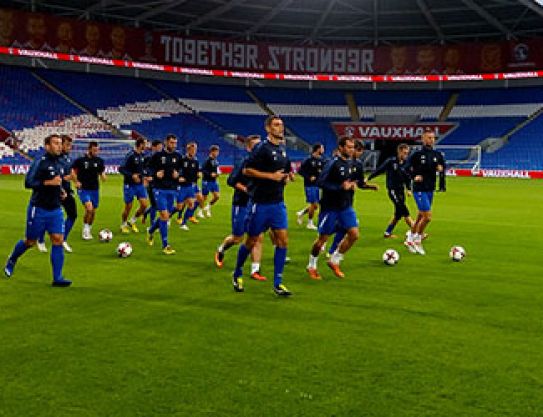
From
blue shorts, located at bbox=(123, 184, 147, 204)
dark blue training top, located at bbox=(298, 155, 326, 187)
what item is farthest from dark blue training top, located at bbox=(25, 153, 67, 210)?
dark blue training top, located at bbox=(298, 155, 326, 187)

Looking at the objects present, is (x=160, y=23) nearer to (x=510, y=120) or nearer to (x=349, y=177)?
(x=510, y=120)

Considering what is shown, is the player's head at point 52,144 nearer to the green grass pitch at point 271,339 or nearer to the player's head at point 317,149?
the green grass pitch at point 271,339

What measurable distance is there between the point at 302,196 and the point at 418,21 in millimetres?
30377

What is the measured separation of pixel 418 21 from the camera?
5397cm

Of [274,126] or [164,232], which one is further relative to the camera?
[164,232]

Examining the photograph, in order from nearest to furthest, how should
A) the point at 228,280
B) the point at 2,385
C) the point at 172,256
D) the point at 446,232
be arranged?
the point at 2,385, the point at 228,280, the point at 172,256, the point at 446,232

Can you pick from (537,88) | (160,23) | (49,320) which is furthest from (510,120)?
(49,320)

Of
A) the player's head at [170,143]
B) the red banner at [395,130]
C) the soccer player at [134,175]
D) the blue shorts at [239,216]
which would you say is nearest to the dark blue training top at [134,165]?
the soccer player at [134,175]

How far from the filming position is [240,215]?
11859 millimetres

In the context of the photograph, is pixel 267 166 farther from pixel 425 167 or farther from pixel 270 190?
pixel 425 167

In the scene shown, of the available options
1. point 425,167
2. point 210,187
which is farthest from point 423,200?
point 210,187

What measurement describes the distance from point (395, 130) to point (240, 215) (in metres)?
45.9

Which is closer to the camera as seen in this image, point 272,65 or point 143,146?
point 143,146

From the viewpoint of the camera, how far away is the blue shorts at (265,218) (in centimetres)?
927
